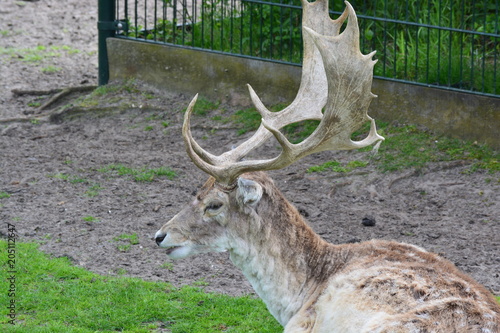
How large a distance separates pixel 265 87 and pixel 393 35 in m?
1.90

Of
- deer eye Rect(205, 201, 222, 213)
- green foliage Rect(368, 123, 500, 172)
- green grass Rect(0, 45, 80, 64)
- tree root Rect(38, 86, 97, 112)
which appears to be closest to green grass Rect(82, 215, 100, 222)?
deer eye Rect(205, 201, 222, 213)

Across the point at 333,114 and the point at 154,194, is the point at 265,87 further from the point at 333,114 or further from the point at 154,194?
the point at 333,114

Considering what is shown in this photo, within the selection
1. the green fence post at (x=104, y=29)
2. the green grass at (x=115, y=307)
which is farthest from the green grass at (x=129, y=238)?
the green fence post at (x=104, y=29)

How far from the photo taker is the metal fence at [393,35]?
10180 millimetres

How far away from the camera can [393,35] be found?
11.5m

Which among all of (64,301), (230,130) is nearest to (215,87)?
(230,130)

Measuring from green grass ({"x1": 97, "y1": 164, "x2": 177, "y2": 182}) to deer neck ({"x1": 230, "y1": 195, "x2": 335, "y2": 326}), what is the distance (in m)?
3.98

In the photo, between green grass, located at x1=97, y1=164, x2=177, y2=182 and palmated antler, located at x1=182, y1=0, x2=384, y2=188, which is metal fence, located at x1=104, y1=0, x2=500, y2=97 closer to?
green grass, located at x1=97, y1=164, x2=177, y2=182

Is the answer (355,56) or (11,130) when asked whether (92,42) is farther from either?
(355,56)

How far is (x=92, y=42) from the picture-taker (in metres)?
14.8

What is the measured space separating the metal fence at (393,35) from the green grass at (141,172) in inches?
90.5

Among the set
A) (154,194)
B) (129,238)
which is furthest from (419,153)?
(129,238)

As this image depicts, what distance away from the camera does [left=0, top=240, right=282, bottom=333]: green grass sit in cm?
644

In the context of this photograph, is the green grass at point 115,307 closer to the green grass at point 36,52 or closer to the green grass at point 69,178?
the green grass at point 69,178
